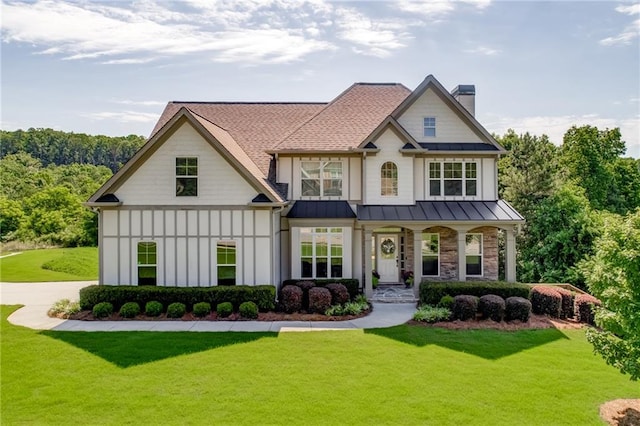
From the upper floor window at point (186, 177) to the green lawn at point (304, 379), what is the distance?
19.0 ft

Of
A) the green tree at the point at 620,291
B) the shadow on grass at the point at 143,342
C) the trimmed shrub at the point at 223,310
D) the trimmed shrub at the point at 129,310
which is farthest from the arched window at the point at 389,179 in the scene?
the trimmed shrub at the point at 129,310

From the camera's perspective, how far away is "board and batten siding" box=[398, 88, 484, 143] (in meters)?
19.8

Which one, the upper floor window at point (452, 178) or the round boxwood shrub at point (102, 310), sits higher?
the upper floor window at point (452, 178)

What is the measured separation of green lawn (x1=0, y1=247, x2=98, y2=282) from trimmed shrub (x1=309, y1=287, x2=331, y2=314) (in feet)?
55.5

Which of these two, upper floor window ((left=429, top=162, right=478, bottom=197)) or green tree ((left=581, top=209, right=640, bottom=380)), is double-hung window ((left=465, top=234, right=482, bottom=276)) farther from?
green tree ((left=581, top=209, right=640, bottom=380))

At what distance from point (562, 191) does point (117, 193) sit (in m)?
24.8

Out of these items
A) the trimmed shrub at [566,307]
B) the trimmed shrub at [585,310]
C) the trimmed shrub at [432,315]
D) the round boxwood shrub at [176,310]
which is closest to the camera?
the trimmed shrub at [432,315]

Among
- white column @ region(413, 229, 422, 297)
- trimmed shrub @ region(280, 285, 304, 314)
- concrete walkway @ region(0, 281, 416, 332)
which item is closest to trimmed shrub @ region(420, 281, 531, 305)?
concrete walkway @ region(0, 281, 416, 332)

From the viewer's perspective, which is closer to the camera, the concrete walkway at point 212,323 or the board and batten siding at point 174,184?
the concrete walkway at point 212,323

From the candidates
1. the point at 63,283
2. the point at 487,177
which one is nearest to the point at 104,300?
the point at 63,283

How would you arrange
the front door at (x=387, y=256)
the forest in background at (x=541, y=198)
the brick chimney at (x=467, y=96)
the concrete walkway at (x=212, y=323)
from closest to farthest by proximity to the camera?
the concrete walkway at (x=212, y=323) → the front door at (x=387, y=256) → the brick chimney at (x=467, y=96) → the forest in background at (x=541, y=198)

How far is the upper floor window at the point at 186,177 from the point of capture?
16.6 metres

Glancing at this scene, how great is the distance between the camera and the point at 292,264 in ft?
62.8

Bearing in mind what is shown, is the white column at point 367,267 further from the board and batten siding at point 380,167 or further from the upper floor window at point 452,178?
the upper floor window at point 452,178
